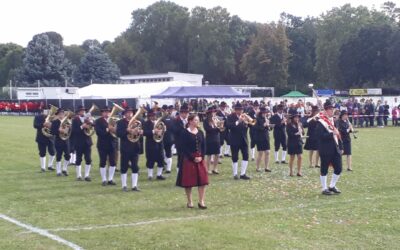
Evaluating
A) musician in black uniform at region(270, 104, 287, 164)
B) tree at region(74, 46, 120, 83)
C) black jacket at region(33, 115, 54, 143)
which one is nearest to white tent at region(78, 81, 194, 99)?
tree at region(74, 46, 120, 83)

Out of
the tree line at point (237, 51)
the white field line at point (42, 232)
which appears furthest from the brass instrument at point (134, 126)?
the tree line at point (237, 51)

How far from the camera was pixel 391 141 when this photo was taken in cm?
2862

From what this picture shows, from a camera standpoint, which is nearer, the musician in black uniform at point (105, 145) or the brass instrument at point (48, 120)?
the musician in black uniform at point (105, 145)

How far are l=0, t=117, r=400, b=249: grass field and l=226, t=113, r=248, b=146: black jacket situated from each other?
1135 millimetres

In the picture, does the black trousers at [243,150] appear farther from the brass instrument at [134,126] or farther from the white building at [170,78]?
the white building at [170,78]

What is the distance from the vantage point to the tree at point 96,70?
8325cm

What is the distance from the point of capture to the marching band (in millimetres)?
14078

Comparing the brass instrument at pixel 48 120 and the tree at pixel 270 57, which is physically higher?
the tree at pixel 270 57

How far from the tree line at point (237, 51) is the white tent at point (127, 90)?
89.3ft

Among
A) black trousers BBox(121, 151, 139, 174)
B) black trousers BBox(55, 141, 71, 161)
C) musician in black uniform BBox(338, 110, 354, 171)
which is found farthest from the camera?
black trousers BBox(55, 141, 71, 161)

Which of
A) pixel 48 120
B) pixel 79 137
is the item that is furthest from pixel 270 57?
pixel 79 137

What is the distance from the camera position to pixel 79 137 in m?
16.9

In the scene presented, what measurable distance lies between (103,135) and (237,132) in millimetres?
3921

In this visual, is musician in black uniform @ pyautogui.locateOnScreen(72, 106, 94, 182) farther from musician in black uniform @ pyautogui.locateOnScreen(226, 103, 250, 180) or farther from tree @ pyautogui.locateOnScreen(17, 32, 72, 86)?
tree @ pyautogui.locateOnScreen(17, 32, 72, 86)
